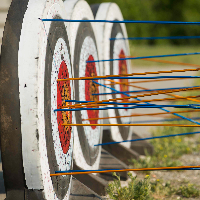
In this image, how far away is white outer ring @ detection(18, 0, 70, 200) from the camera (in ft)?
4.92

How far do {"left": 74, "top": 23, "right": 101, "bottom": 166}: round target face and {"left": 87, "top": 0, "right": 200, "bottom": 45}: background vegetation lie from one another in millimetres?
18125

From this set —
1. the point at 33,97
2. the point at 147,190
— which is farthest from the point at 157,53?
the point at 33,97

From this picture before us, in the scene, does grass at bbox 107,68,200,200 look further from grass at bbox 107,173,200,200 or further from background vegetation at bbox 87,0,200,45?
background vegetation at bbox 87,0,200,45

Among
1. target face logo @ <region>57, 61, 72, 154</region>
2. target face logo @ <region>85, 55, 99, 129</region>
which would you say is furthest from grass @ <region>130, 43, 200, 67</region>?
target face logo @ <region>57, 61, 72, 154</region>

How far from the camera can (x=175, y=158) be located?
3.72m

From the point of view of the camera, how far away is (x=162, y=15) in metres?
24.8

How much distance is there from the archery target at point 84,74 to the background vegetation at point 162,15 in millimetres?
18136

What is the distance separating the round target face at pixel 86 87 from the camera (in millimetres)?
2502

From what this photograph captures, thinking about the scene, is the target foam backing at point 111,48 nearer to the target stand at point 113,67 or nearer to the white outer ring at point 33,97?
the target stand at point 113,67

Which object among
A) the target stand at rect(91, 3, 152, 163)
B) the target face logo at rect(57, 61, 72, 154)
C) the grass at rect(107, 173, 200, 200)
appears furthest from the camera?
the target stand at rect(91, 3, 152, 163)

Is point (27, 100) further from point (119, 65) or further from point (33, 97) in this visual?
point (119, 65)

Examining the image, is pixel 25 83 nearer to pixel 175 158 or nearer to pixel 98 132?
pixel 98 132

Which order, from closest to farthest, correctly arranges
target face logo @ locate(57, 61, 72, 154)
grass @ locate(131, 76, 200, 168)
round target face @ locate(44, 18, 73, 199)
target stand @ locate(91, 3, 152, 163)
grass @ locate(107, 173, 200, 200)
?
round target face @ locate(44, 18, 73, 199), target face logo @ locate(57, 61, 72, 154), grass @ locate(107, 173, 200, 200), target stand @ locate(91, 3, 152, 163), grass @ locate(131, 76, 200, 168)

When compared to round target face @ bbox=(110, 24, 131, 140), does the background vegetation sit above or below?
above
